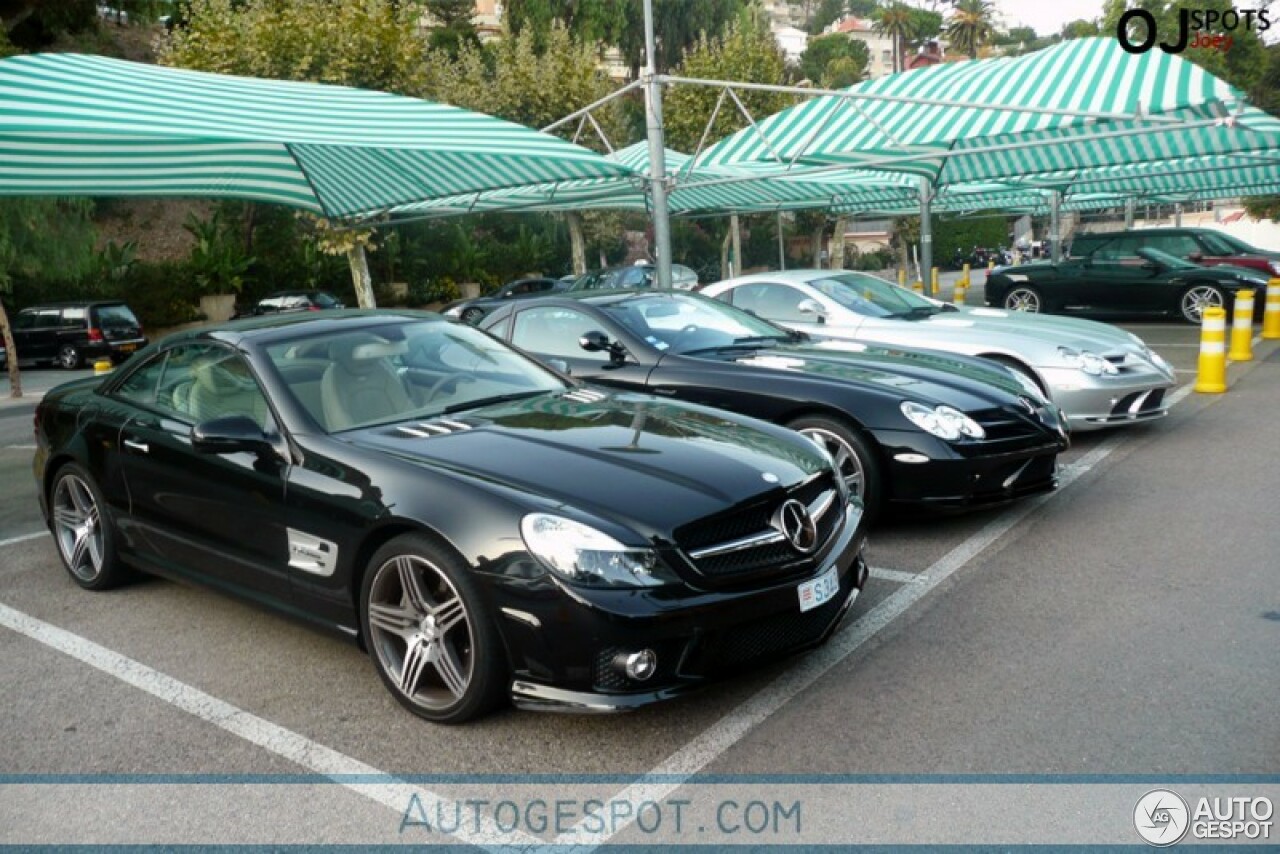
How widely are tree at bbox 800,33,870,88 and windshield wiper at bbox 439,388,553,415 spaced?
7609cm

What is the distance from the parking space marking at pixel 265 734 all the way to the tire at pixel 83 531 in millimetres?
391

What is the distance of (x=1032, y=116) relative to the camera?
1298 cm

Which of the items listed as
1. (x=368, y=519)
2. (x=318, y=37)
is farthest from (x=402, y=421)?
Answer: (x=318, y=37)

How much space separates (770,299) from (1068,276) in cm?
1030

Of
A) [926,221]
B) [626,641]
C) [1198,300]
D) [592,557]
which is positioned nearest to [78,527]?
[592,557]

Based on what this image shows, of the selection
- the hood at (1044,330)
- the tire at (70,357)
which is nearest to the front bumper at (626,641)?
the hood at (1044,330)

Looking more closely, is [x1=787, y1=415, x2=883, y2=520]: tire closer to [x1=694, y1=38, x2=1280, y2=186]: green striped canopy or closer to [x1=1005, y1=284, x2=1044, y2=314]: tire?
[x1=694, y1=38, x2=1280, y2=186]: green striped canopy

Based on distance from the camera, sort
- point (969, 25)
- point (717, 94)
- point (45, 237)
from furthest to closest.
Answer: point (969, 25), point (717, 94), point (45, 237)

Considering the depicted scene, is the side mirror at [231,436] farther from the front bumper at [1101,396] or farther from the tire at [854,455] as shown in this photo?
the front bumper at [1101,396]

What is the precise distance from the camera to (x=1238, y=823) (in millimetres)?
2932

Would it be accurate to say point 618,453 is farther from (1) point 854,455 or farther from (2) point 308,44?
(2) point 308,44

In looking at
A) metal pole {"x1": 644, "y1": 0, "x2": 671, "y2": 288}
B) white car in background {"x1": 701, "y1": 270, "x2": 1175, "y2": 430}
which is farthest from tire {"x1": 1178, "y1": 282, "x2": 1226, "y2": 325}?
metal pole {"x1": 644, "y1": 0, "x2": 671, "y2": 288}

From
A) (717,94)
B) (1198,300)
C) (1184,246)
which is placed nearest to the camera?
(1198,300)

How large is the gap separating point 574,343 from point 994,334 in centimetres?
373
